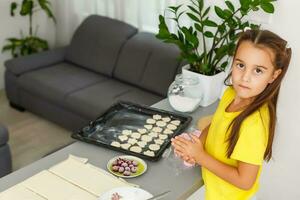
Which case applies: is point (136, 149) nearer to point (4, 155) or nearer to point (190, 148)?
point (190, 148)

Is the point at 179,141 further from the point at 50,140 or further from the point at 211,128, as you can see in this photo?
the point at 50,140

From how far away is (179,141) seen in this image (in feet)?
4.74

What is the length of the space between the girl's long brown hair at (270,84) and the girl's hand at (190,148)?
10 centimetres

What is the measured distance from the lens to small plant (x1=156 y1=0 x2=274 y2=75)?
193cm

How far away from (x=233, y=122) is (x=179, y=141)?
0.20 meters

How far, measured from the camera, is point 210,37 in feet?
6.73

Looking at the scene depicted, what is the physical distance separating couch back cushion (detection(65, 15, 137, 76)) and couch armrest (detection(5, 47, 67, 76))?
0.10 meters

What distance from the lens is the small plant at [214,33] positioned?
6.35 feet

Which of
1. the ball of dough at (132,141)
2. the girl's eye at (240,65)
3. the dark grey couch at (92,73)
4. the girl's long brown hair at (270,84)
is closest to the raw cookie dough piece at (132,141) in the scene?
the ball of dough at (132,141)

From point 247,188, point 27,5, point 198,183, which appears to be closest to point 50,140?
point 27,5

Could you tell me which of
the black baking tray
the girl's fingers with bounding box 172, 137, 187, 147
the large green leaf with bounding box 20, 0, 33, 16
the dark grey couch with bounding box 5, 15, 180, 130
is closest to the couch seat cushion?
the dark grey couch with bounding box 5, 15, 180, 130

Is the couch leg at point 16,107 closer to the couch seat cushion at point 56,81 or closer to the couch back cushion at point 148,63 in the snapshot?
the couch seat cushion at point 56,81

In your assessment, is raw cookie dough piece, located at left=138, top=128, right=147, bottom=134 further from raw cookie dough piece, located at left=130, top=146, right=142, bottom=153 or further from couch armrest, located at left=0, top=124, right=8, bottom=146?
couch armrest, located at left=0, top=124, right=8, bottom=146

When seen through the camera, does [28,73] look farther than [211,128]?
Yes
